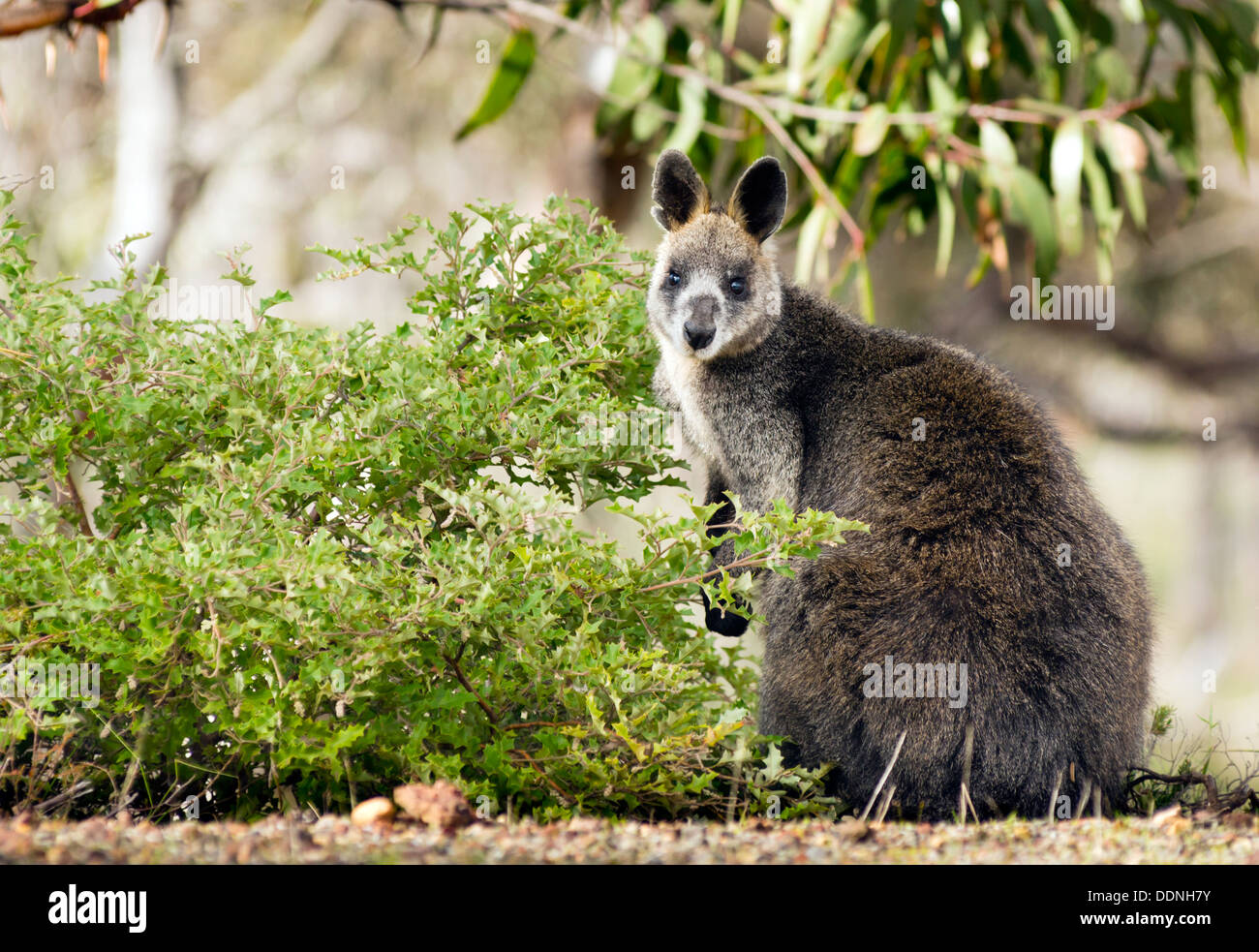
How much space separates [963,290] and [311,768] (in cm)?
1477

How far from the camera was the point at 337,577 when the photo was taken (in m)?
3.51

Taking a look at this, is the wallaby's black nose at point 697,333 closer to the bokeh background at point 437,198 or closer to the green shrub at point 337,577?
the green shrub at point 337,577

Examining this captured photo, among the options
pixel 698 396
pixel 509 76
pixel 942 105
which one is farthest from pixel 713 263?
pixel 509 76

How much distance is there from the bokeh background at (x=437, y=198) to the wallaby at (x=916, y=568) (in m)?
2.85

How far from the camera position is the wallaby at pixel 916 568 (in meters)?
4.23

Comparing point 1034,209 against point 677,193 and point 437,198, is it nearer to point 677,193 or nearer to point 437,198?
point 677,193

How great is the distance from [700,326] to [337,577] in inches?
77.5

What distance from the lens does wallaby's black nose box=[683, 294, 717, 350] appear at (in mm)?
4965

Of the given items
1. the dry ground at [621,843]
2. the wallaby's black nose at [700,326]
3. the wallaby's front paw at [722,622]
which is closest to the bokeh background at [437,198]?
the wallaby's black nose at [700,326]

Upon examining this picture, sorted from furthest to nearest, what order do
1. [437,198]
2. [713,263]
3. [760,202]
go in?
[437,198] < [760,202] < [713,263]

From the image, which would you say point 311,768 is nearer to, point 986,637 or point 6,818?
point 6,818

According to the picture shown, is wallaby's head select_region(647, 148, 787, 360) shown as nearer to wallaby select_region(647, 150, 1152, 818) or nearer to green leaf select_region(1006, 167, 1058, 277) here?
wallaby select_region(647, 150, 1152, 818)

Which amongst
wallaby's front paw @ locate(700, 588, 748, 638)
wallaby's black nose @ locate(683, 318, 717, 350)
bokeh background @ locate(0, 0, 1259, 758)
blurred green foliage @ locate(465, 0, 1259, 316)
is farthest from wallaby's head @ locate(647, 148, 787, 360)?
bokeh background @ locate(0, 0, 1259, 758)
